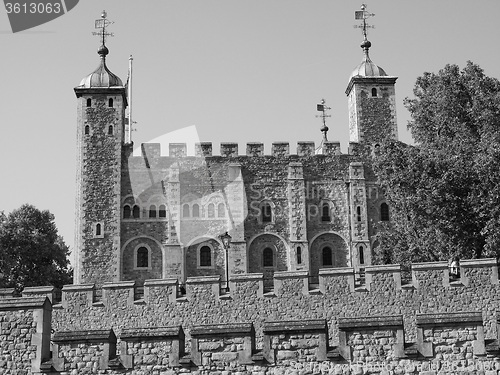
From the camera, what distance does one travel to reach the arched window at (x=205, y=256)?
5291 centimetres

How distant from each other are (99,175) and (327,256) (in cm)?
1352

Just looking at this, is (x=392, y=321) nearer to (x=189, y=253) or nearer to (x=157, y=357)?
(x=157, y=357)

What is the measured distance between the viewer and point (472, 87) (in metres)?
34.8

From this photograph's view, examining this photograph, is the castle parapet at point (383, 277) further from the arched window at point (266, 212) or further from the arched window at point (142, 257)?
the arched window at point (142, 257)

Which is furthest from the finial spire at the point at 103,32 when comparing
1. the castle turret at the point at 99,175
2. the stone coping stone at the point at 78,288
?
the stone coping stone at the point at 78,288

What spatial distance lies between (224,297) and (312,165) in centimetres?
3077

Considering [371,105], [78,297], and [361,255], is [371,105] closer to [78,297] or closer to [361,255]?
[361,255]

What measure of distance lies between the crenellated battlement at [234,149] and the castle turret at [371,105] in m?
2.19

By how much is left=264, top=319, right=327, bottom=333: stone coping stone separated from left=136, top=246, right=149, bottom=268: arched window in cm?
3847

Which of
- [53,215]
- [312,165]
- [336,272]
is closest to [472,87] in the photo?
[336,272]

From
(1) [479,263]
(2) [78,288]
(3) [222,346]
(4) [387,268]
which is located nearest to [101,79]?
(2) [78,288]

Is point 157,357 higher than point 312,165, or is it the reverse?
point 312,165

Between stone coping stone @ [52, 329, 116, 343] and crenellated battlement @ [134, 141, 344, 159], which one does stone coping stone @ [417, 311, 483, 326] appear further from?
crenellated battlement @ [134, 141, 344, 159]

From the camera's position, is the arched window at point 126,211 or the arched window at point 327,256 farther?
the arched window at point 126,211
